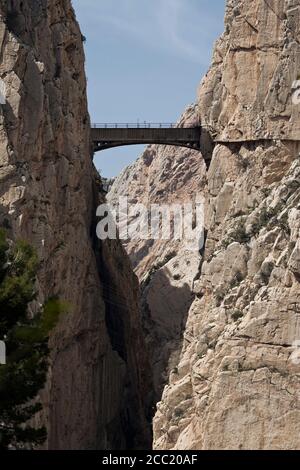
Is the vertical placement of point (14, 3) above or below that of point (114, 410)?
above

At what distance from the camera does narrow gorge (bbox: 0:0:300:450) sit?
5588cm

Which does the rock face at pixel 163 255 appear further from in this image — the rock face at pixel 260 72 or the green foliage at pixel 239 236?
the green foliage at pixel 239 236

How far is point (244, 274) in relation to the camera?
61750 millimetres

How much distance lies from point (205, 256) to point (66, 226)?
32.3ft

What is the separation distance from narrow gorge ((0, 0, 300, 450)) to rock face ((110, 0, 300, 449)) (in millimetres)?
82

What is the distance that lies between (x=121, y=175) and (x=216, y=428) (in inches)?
3615

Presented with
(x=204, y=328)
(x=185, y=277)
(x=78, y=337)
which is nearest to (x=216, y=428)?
(x=204, y=328)

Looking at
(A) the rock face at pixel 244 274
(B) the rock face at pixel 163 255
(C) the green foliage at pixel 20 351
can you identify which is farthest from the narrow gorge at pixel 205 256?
(C) the green foliage at pixel 20 351

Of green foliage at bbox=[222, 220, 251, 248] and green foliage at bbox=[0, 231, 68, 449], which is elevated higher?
green foliage at bbox=[222, 220, 251, 248]

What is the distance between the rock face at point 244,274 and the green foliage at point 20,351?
59.6 feet

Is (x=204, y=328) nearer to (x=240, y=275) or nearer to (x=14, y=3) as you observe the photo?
(x=240, y=275)

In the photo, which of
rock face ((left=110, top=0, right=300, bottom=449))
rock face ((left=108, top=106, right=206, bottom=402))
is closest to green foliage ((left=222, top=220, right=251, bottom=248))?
rock face ((left=110, top=0, right=300, bottom=449))

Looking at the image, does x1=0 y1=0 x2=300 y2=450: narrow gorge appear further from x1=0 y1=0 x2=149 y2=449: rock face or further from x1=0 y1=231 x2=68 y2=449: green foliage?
x1=0 y1=231 x2=68 y2=449: green foliage

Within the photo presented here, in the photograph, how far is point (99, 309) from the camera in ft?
243
